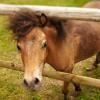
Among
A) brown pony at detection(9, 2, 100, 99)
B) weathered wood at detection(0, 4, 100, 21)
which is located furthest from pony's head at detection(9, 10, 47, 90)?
weathered wood at detection(0, 4, 100, 21)

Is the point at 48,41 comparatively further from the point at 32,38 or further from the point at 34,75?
the point at 34,75

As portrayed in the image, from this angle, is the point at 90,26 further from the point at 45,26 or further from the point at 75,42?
the point at 45,26

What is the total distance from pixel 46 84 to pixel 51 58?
3.82 ft

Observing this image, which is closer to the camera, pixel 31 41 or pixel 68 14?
pixel 31 41

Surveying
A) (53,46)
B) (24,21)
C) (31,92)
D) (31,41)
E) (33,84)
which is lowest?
(31,92)

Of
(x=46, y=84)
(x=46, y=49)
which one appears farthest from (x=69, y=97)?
(x=46, y=49)

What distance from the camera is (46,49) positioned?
3.20 meters

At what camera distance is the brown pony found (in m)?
2.97

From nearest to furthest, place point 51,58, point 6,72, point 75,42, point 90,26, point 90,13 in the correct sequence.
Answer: point 90,13 → point 51,58 → point 75,42 → point 90,26 → point 6,72

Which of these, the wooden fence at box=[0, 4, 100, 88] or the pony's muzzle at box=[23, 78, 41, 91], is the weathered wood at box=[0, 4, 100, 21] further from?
the pony's muzzle at box=[23, 78, 41, 91]

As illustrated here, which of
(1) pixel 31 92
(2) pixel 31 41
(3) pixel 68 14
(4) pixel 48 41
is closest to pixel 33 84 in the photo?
(2) pixel 31 41

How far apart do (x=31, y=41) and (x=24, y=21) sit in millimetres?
257

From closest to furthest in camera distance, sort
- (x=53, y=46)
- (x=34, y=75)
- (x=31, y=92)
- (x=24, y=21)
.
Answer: (x=34, y=75) < (x=24, y=21) < (x=53, y=46) < (x=31, y=92)

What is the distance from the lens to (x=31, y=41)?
3.00m
